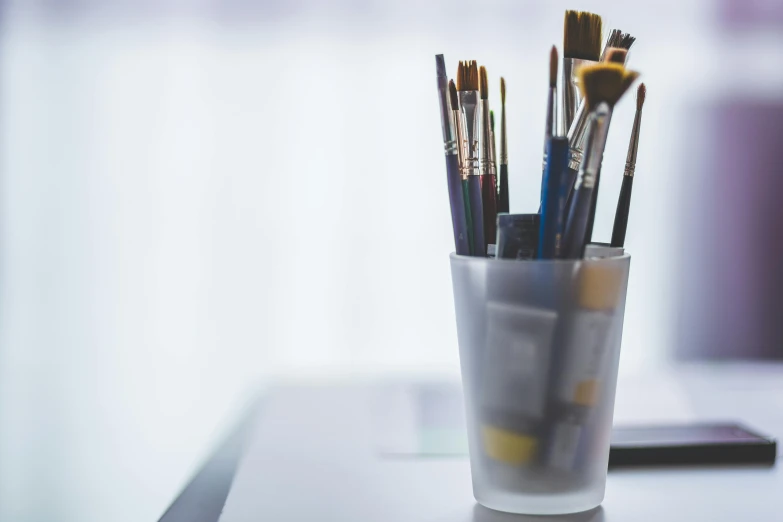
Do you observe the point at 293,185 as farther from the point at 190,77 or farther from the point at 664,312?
the point at 664,312

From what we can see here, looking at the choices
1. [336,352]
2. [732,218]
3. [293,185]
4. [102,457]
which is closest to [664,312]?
[732,218]

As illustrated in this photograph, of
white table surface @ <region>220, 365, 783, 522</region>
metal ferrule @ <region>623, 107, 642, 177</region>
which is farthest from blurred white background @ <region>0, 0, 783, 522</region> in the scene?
metal ferrule @ <region>623, 107, 642, 177</region>

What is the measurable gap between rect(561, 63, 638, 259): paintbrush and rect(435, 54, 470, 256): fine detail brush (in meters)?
0.05

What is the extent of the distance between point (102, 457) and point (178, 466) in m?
0.14

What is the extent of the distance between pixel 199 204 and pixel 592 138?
48.4 inches

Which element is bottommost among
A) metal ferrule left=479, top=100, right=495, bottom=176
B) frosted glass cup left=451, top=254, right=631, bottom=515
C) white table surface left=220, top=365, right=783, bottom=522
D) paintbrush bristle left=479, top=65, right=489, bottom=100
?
white table surface left=220, top=365, right=783, bottom=522

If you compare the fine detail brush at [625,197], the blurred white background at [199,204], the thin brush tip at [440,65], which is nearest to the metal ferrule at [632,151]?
the fine detail brush at [625,197]

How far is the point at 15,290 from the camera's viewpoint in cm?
146

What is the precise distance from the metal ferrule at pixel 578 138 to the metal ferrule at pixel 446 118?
0.06 meters

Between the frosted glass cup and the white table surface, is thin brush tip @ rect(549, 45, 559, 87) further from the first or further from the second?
the white table surface

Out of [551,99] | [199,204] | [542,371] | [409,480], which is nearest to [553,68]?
[551,99]

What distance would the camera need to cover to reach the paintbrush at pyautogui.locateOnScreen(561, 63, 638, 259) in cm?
31

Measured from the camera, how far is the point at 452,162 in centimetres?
35

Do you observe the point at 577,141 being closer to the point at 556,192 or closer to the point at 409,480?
the point at 556,192
